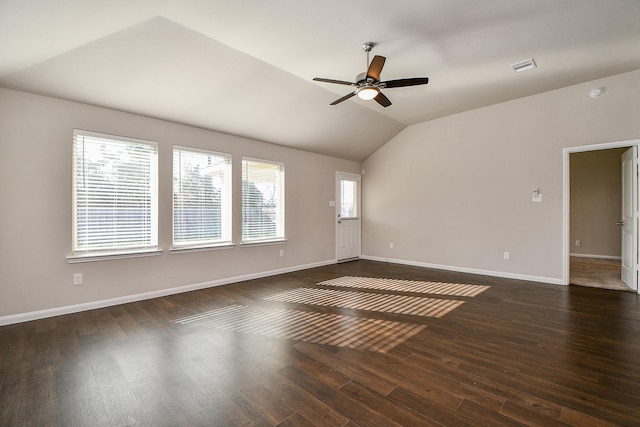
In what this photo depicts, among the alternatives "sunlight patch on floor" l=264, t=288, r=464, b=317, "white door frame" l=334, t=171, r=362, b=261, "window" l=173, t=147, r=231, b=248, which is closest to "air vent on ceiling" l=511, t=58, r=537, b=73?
"sunlight patch on floor" l=264, t=288, r=464, b=317

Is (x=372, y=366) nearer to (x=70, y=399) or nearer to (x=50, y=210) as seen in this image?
(x=70, y=399)

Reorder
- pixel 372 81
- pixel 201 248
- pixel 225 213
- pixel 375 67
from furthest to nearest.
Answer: pixel 225 213 → pixel 201 248 → pixel 372 81 → pixel 375 67

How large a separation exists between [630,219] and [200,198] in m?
6.64

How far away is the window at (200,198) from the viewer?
4.38m

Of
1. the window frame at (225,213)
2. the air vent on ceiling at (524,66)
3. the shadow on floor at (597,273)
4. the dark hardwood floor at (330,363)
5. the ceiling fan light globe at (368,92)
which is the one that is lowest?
the dark hardwood floor at (330,363)

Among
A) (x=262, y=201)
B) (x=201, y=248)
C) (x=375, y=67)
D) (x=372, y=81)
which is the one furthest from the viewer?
(x=262, y=201)

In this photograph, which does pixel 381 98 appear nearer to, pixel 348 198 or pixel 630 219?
pixel 348 198

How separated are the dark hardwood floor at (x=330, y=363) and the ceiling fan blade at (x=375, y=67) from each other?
2.67 m

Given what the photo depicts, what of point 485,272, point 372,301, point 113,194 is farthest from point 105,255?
point 485,272

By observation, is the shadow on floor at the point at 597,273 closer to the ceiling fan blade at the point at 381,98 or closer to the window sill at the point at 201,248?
the ceiling fan blade at the point at 381,98

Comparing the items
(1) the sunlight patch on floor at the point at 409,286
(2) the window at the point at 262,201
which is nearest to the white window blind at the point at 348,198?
(2) the window at the point at 262,201

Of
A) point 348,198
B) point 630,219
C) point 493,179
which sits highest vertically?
point 493,179

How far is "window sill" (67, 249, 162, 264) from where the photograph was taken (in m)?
3.47

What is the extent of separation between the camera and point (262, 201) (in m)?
5.49
